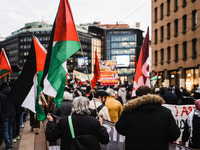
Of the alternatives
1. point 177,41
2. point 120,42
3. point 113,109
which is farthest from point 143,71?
point 120,42

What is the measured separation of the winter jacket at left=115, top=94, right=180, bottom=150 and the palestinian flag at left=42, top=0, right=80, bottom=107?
1.38 m

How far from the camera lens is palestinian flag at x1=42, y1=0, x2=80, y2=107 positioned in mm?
4453

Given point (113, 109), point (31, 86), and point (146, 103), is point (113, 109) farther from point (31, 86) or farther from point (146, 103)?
point (146, 103)

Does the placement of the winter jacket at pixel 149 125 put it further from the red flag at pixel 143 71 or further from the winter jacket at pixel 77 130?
the red flag at pixel 143 71

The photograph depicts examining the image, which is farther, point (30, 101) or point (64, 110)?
point (64, 110)

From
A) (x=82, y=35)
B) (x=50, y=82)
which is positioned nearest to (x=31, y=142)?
(x=50, y=82)

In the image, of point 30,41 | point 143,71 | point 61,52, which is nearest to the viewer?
point 61,52

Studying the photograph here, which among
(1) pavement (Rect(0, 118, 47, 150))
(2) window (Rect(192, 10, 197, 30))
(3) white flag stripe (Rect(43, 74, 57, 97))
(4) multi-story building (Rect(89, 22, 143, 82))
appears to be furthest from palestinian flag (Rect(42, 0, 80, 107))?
(4) multi-story building (Rect(89, 22, 143, 82))

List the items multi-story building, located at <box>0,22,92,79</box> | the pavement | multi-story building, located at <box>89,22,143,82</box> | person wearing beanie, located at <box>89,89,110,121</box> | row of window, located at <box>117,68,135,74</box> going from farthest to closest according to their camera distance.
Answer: multi-story building, located at <box>89,22,143,82</box> → row of window, located at <box>117,68,135,74</box> → multi-story building, located at <box>0,22,92,79</box> → the pavement → person wearing beanie, located at <box>89,89,110,121</box>

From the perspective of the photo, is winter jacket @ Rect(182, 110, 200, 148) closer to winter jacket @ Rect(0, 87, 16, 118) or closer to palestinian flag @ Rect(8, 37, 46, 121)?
palestinian flag @ Rect(8, 37, 46, 121)

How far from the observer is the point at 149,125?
3582 millimetres

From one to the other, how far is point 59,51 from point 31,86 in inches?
58.4

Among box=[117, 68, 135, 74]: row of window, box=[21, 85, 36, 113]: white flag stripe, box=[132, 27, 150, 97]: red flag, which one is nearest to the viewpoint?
box=[21, 85, 36, 113]: white flag stripe

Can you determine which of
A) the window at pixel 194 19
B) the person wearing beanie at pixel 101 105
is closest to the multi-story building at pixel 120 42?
the window at pixel 194 19
